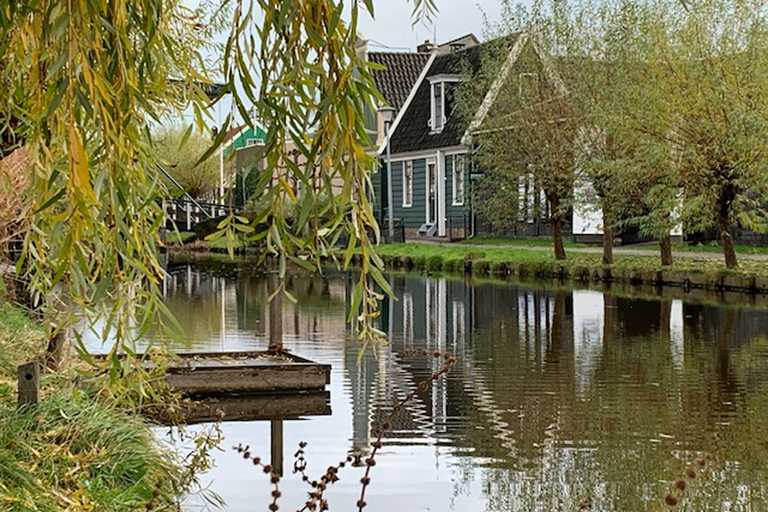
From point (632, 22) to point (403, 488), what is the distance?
22.6 meters

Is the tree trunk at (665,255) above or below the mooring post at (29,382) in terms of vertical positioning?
above

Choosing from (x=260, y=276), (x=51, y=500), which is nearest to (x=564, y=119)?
(x=260, y=276)

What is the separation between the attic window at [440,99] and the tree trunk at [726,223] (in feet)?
58.0

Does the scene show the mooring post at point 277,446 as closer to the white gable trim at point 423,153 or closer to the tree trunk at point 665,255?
the tree trunk at point 665,255

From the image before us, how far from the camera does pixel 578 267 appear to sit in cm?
3155

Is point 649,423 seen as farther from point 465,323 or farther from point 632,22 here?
point 632,22

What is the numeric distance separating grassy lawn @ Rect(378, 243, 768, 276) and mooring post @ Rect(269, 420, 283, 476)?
54.8 feet

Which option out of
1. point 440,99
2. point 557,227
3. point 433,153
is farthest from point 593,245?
point 440,99

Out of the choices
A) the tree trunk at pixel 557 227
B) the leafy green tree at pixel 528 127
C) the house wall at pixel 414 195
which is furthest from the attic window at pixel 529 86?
the house wall at pixel 414 195

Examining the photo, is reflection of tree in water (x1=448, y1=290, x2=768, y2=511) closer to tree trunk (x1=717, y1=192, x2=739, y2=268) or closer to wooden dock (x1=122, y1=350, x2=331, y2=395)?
wooden dock (x1=122, y1=350, x2=331, y2=395)

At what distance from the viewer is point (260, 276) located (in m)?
38.6

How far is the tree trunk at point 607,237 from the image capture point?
30781 millimetres

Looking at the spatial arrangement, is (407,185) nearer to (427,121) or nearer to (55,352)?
(427,121)

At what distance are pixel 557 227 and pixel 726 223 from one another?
239 inches
